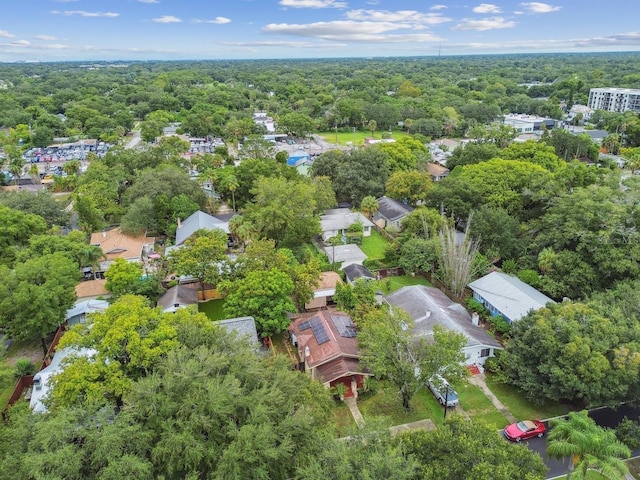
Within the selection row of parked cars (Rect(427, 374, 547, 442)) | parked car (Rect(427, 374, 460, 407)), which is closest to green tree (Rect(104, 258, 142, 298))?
parked car (Rect(427, 374, 460, 407))

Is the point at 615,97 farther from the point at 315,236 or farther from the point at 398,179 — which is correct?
the point at 315,236

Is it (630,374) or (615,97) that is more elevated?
(615,97)

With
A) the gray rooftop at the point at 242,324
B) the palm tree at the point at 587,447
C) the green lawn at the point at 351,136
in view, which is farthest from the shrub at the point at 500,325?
the green lawn at the point at 351,136

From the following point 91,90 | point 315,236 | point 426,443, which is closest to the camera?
point 426,443

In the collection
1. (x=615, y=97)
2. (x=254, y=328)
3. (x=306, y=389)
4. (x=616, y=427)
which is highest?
(x=615, y=97)

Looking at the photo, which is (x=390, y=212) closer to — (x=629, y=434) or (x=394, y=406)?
(x=394, y=406)

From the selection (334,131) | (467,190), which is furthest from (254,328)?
(334,131)

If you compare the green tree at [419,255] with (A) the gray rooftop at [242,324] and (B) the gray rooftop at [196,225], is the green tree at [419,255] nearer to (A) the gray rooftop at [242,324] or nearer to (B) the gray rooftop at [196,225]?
(A) the gray rooftop at [242,324]

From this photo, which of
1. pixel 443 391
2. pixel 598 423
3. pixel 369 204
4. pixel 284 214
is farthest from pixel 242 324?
pixel 369 204
